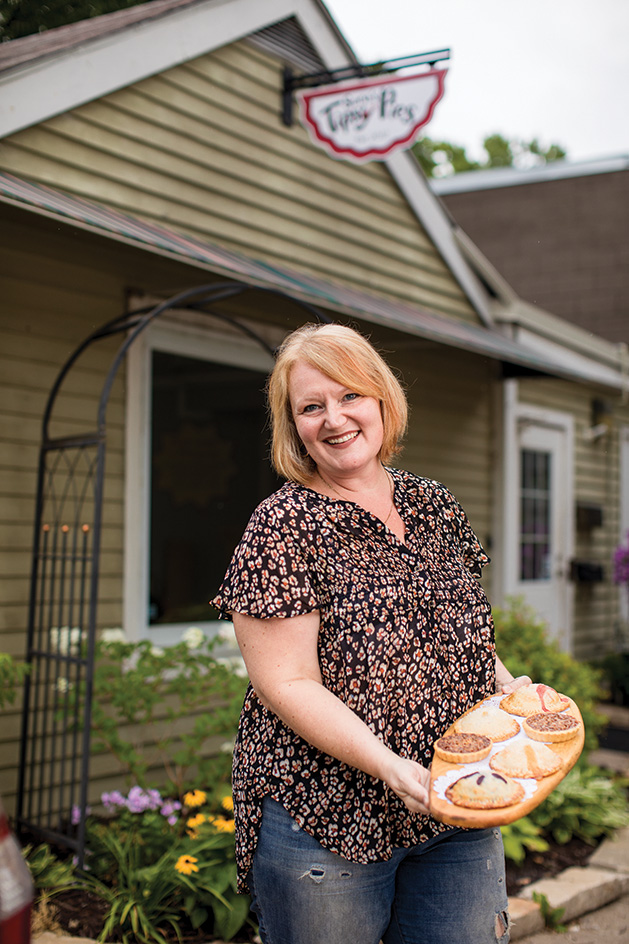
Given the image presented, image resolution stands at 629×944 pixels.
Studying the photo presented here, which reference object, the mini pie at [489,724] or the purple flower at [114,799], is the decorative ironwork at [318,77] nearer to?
the purple flower at [114,799]

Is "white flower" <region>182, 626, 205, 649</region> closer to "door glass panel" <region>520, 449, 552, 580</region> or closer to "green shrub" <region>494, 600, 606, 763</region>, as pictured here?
"green shrub" <region>494, 600, 606, 763</region>

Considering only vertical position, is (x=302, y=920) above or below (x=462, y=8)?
below

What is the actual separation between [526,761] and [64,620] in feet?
11.1

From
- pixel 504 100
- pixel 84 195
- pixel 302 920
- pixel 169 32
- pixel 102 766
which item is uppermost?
pixel 504 100

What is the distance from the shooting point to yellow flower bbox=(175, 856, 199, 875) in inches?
127

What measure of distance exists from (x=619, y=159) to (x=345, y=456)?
486 inches

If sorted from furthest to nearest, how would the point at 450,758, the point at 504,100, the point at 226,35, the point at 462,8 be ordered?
the point at 504,100 < the point at 462,8 < the point at 226,35 < the point at 450,758

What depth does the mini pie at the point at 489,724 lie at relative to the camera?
1.76 metres

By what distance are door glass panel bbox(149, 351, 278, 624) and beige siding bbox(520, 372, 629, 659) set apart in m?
4.34

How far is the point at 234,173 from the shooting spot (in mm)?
5477

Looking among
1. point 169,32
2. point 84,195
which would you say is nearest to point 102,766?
point 84,195

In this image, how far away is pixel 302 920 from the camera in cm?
172

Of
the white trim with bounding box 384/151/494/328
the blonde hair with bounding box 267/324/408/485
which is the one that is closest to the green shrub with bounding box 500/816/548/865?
the blonde hair with bounding box 267/324/408/485

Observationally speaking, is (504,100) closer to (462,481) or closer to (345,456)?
(462,481)
